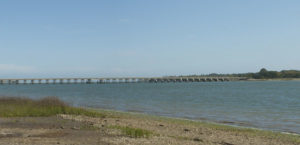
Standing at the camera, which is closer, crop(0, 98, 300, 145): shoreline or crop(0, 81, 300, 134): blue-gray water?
crop(0, 98, 300, 145): shoreline

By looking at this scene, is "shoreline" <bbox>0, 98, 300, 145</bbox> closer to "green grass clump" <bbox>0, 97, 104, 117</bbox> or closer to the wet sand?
the wet sand

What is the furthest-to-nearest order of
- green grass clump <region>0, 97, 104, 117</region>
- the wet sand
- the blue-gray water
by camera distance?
the blue-gray water
green grass clump <region>0, 97, 104, 117</region>
the wet sand

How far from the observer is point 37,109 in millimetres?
21344

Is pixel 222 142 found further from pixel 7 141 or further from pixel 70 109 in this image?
pixel 70 109

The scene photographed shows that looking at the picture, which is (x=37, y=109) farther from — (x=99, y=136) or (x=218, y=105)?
→ (x=218, y=105)

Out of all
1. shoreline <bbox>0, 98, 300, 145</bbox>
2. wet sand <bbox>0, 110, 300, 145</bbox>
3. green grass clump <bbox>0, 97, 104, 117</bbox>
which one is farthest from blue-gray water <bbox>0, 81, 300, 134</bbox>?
green grass clump <bbox>0, 97, 104, 117</bbox>

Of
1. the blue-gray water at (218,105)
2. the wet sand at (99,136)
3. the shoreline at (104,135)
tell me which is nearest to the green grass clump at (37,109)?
the shoreline at (104,135)

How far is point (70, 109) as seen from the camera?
22.7m

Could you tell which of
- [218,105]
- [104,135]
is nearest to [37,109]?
[104,135]

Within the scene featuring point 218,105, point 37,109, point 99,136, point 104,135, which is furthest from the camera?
point 218,105

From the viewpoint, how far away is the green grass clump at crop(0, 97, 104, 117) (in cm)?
2033

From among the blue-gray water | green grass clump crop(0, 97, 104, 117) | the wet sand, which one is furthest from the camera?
the blue-gray water

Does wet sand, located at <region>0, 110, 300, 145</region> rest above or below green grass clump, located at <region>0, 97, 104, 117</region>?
below

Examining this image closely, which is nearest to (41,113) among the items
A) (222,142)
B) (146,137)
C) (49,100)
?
(49,100)
